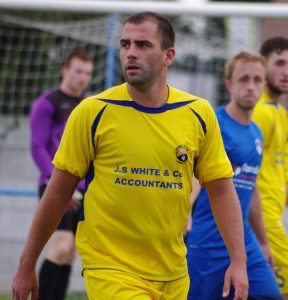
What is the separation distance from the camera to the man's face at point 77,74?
8.02 meters

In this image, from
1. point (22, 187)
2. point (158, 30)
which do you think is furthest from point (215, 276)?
point (22, 187)

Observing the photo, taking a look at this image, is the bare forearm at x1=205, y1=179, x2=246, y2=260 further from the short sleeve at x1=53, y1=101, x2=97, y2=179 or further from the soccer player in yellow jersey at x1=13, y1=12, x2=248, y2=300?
the short sleeve at x1=53, y1=101, x2=97, y2=179

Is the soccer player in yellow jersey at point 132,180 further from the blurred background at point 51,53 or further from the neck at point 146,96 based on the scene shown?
the blurred background at point 51,53

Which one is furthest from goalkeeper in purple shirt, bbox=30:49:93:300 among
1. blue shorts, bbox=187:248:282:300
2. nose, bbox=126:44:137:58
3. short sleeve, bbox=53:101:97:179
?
nose, bbox=126:44:137:58

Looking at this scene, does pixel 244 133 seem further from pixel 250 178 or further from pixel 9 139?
pixel 9 139

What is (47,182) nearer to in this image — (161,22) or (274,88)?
(274,88)

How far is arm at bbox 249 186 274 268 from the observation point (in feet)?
20.2

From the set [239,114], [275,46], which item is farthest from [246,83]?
[275,46]

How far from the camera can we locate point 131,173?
4402mm

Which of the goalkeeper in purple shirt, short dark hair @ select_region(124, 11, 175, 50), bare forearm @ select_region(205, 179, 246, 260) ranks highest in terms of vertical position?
short dark hair @ select_region(124, 11, 175, 50)

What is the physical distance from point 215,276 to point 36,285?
63.0 inches

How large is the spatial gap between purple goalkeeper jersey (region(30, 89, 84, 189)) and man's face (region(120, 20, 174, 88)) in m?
3.30

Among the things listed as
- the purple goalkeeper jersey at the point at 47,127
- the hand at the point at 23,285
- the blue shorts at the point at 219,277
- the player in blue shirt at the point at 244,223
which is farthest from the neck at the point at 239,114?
the purple goalkeeper jersey at the point at 47,127

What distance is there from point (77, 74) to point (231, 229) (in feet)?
12.2
